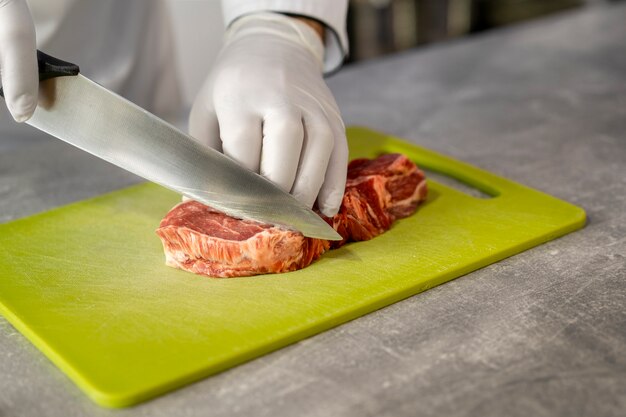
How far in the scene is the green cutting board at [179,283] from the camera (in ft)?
5.55

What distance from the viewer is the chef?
1932 mm

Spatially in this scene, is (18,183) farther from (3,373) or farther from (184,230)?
(3,373)

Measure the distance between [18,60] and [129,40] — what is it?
157 cm

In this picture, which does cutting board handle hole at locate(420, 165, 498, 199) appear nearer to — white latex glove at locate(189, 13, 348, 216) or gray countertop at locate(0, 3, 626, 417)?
gray countertop at locate(0, 3, 626, 417)

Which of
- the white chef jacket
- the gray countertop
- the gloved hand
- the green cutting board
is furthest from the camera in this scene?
the white chef jacket

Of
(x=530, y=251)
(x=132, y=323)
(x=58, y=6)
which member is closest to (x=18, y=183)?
(x=58, y=6)

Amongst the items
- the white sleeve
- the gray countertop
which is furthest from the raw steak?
the white sleeve

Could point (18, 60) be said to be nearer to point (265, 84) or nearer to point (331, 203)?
point (265, 84)

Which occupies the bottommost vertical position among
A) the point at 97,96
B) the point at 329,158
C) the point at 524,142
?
the point at 524,142

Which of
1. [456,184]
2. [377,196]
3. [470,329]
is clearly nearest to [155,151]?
[377,196]

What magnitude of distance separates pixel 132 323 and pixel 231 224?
393 mm

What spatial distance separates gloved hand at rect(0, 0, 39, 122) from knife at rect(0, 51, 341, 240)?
0.06m

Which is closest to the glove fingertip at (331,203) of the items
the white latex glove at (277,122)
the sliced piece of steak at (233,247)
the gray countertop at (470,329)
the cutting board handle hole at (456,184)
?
the white latex glove at (277,122)

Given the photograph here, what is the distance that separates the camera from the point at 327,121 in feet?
7.25
